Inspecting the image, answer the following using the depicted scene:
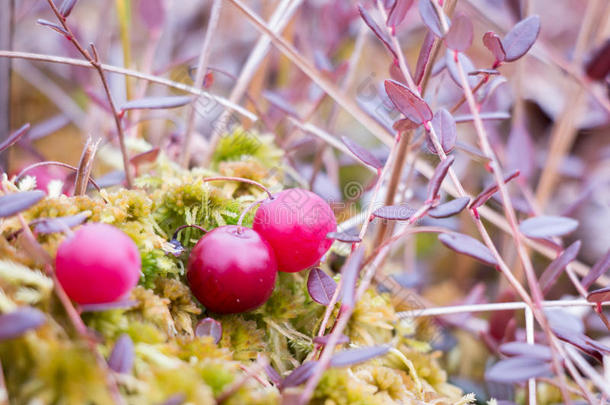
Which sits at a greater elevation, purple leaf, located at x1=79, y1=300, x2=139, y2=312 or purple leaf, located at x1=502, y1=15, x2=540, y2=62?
purple leaf, located at x1=502, y1=15, x2=540, y2=62

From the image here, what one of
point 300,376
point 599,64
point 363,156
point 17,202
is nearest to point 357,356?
point 300,376

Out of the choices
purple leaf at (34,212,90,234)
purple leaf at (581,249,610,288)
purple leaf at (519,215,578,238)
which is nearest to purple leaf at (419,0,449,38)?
purple leaf at (519,215,578,238)

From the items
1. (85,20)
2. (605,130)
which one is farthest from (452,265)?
(85,20)

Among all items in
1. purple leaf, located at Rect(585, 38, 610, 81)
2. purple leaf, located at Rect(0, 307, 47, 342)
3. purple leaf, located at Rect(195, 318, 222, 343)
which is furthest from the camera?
purple leaf, located at Rect(585, 38, 610, 81)

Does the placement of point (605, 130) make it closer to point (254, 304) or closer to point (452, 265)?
point (452, 265)

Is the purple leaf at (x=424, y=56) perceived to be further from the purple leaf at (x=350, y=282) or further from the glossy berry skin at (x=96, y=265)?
the glossy berry skin at (x=96, y=265)

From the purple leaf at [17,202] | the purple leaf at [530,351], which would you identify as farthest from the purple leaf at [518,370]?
the purple leaf at [17,202]

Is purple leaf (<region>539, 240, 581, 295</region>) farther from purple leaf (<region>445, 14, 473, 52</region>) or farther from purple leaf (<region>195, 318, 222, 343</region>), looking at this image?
purple leaf (<region>195, 318, 222, 343</region>)
